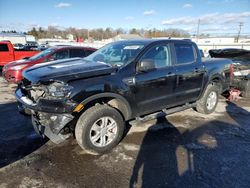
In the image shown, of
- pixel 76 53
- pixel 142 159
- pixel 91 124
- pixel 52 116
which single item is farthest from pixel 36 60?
pixel 142 159

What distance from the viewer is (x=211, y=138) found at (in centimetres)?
451

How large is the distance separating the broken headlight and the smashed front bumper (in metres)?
0.09

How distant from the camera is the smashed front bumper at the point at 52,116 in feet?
10.8

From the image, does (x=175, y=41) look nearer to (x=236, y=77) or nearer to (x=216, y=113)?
(x=216, y=113)

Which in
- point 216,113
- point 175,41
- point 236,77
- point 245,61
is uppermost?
point 175,41

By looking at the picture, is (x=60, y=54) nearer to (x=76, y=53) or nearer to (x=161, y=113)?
(x=76, y=53)

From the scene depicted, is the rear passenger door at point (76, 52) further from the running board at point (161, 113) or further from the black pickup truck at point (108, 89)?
the running board at point (161, 113)

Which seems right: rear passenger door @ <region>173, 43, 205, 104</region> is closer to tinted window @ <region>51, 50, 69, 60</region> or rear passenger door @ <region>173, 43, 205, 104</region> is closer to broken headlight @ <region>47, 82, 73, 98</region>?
broken headlight @ <region>47, 82, 73, 98</region>

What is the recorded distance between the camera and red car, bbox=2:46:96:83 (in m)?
8.34

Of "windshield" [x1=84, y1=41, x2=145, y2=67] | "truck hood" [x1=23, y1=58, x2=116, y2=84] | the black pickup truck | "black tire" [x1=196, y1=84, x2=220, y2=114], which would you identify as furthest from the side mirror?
"black tire" [x1=196, y1=84, x2=220, y2=114]

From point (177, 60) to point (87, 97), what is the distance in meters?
2.31

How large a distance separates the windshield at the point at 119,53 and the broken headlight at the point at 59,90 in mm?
1093

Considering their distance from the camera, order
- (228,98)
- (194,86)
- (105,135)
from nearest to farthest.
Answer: (105,135) → (194,86) → (228,98)

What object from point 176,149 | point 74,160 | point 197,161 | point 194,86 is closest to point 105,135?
point 74,160
